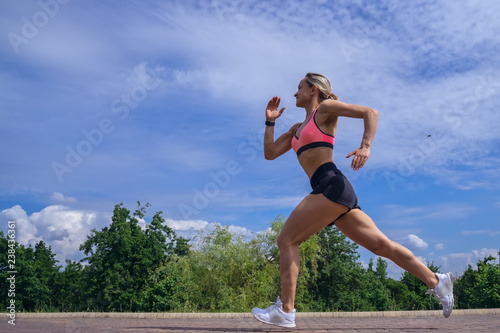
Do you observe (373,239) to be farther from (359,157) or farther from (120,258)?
(120,258)

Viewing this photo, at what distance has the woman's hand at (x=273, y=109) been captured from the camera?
201 inches

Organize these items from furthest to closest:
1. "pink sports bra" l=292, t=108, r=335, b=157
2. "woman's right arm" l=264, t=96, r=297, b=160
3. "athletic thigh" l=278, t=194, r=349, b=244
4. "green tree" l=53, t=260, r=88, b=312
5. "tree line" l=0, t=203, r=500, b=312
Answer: "green tree" l=53, t=260, r=88, b=312, "tree line" l=0, t=203, r=500, b=312, "woman's right arm" l=264, t=96, r=297, b=160, "pink sports bra" l=292, t=108, r=335, b=157, "athletic thigh" l=278, t=194, r=349, b=244

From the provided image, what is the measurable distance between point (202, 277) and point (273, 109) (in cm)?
1054

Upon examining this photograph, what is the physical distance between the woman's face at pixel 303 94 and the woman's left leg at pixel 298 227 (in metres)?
1.11

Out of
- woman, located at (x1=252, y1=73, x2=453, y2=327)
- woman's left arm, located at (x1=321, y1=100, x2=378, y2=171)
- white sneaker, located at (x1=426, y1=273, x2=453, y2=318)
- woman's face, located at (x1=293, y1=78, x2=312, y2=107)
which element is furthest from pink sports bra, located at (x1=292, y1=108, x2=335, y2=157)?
white sneaker, located at (x1=426, y1=273, x2=453, y2=318)

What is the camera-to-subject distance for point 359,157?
3.75 meters

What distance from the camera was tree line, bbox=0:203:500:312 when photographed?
13328 mm

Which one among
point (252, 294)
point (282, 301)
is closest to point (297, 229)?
point (282, 301)

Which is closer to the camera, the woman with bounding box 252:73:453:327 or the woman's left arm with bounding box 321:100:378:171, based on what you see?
the woman's left arm with bounding box 321:100:378:171

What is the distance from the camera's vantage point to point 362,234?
425 cm

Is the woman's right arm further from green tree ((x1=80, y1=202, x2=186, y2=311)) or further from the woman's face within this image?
green tree ((x1=80, y1=202, x2=186, y2=311))

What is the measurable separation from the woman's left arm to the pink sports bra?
19 cm

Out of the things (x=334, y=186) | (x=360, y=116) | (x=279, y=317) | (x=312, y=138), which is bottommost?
(x=279, y=317)

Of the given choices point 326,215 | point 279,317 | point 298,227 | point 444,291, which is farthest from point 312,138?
point 444,291
